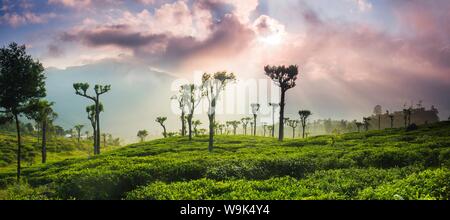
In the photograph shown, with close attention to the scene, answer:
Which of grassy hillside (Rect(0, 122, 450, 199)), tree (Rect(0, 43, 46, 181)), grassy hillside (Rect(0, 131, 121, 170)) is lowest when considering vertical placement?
grassy hillside (Rect(0, 131, 121, 170))

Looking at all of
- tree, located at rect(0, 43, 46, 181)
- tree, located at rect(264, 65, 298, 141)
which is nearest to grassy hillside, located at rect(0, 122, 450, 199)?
tree, located at rect(0, 43, 46, 181)

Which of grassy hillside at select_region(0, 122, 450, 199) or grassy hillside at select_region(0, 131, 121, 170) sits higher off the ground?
grassy hillside at select_region(0, 122, 450, 199)

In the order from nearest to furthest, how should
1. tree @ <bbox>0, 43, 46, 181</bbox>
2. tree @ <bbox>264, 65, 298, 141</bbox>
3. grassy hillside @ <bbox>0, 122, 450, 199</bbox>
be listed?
grassy hillside @ <bbox>0, 122, 450, 199</bbox>
tree @ <bbox>0, 43, 46, 181</bbox>
tree @ <bbox>264, 65, 298, 141</bbox>

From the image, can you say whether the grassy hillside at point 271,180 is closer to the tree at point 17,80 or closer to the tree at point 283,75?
the tree at point 17,80

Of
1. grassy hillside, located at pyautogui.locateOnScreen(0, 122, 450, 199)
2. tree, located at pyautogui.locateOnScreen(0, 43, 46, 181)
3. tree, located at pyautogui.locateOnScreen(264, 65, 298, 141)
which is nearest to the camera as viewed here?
grassy hillside, located at pyautogui.locateOnScreen(0, 122, 450, 199)

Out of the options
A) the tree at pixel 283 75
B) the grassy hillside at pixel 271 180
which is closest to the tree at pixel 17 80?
the grassy hillside at pixel 271 180

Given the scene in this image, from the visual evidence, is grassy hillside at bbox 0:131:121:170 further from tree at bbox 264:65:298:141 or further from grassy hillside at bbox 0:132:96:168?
tree at bbox 264:65:298:141

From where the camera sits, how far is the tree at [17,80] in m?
31.4

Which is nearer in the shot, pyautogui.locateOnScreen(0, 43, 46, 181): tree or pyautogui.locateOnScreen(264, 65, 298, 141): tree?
pyautogui.locateOnScreen(0, 43, 46, 181): tree

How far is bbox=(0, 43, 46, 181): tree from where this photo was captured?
31.4 metres
